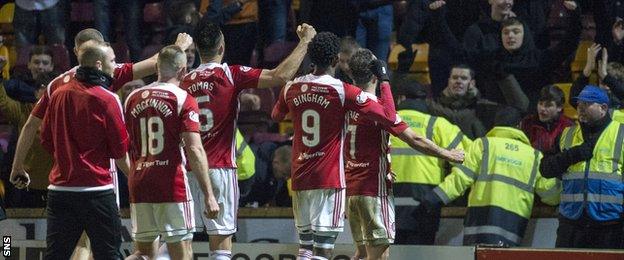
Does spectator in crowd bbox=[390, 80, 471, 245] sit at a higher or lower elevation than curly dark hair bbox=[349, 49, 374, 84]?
lower

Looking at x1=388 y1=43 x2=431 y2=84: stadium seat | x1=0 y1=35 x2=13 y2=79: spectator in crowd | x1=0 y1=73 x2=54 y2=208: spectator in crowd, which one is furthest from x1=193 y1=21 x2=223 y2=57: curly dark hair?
x1=0 y1=35 x2=13 y2=79: spectator in crowd

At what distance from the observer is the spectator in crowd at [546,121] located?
12523 mm

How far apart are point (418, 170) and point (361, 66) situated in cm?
199

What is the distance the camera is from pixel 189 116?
30.8 ft

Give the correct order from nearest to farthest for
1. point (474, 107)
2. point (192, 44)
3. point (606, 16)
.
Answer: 1. point (474, 107)
2. point (606, 16)
3. point (192, 44)

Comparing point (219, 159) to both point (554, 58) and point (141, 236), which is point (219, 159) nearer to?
point (141, 236)

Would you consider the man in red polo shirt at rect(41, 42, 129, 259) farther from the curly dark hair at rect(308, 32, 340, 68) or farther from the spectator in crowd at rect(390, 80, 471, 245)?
the spectator in crowd at rect(390, 80, 471, 245)

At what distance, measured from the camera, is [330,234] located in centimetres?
1028

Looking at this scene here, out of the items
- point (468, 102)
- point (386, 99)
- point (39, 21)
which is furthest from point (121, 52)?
point (386, 99)

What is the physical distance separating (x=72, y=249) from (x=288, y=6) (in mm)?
7024

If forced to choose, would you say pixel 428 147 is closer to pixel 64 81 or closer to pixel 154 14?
pixel 64 81

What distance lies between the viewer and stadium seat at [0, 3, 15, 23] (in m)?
17.3

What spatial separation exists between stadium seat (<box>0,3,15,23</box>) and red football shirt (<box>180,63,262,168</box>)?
760cm

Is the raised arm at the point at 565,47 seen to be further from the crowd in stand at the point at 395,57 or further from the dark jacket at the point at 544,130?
the dark jacket at the point at 544,130
